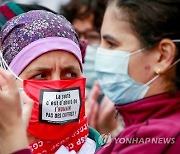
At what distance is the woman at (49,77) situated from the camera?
365 cm

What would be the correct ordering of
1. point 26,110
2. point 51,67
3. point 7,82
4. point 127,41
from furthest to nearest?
point 51,67 → point 127,41 → point 26,110 → point 7,82

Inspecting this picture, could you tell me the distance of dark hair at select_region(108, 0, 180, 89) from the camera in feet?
11.0

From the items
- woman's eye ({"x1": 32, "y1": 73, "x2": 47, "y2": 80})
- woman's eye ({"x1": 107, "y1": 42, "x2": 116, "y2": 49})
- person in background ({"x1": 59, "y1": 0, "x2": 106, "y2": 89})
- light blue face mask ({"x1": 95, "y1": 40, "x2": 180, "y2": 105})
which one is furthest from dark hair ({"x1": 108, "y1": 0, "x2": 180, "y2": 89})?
person in background ({"x1": 59, "y1": 0, "x2": 106, "y2": 89})

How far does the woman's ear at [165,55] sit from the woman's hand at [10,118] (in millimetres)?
889

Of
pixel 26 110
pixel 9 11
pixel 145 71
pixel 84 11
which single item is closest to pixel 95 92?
pixel 84 11

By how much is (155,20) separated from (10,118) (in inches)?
38.8

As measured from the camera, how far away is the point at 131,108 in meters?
3.49

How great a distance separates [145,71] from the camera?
3.46 meters

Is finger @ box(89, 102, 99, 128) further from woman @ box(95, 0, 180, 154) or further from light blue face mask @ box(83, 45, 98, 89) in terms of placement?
woman @ box(95, 0, 180, 154)

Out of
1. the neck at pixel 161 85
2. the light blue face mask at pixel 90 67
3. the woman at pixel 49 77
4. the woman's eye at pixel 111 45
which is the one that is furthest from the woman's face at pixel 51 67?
the light blue face mask at pixel 90 67

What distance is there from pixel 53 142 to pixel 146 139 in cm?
83

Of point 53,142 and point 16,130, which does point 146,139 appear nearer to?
point 16,130

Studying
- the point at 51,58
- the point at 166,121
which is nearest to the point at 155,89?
the point at 166,121

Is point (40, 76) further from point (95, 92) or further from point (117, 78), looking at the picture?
point (95, 92)
